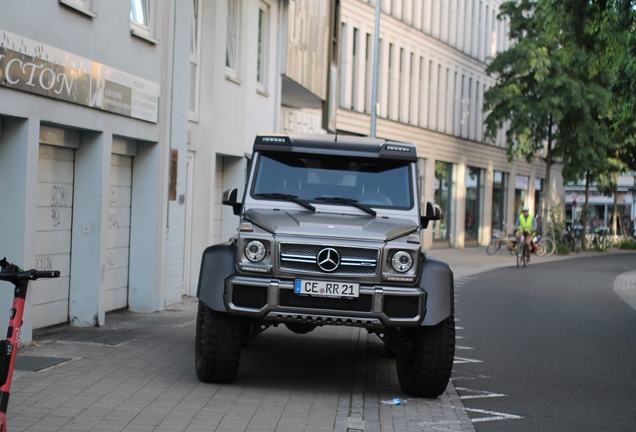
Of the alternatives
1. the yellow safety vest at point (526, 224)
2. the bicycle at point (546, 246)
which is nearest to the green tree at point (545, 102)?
the bicycle at point (546, 246)

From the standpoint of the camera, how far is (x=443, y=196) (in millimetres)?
46625

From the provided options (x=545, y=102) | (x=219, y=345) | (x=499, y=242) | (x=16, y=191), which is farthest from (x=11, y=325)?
(x=545, y=102)

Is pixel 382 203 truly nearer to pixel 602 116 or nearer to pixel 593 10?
pixel 593 10

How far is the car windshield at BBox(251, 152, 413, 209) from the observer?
31.3ft

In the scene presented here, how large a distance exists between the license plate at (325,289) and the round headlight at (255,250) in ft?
1.27

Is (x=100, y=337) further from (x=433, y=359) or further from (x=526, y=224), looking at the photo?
(x=526, y=224)

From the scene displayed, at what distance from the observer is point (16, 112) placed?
33.2 ft

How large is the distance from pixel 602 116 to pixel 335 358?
34.9 m

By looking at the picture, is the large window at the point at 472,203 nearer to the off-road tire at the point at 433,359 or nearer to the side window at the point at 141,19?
the side window at the point at 141,19

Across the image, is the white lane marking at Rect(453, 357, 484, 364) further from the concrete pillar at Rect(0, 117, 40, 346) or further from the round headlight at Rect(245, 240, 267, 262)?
the concrete pillar at Rect(0, 117, 40, 346)

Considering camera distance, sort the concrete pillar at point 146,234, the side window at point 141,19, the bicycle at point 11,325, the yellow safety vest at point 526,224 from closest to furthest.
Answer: the bicycle at point 11,325
the side window at point 141,19
the concrete pillar at point 146,234
the yellow safety vest at point 526,224

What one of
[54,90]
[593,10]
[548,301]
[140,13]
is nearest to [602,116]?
[548,301]

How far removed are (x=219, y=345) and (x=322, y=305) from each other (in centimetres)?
95

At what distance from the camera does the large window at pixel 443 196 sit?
45.7m
